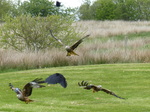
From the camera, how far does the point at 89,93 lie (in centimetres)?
1148

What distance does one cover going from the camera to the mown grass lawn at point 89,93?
924 cm

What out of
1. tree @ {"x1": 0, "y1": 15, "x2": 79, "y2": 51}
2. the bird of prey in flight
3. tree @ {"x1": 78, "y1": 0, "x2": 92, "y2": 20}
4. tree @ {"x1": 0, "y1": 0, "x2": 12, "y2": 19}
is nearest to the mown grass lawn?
the bird of prey in flight

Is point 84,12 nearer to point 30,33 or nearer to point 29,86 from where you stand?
point 30,33

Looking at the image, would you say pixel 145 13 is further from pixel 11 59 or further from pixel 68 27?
pixel 11 59

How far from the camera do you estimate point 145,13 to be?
4975cm

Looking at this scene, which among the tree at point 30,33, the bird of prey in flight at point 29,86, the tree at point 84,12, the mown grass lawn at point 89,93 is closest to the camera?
the bird of prey in flight at point 29,86

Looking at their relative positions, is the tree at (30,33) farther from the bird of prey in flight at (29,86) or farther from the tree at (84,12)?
the tree at (84,12)

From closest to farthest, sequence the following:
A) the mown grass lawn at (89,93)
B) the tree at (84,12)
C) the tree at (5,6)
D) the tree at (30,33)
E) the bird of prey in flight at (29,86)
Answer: the bird of prey in flight at (29,86), the mown grass lawn at (89,93), the tree at (30,33), the tree at (5,6), the tree at (84,12)

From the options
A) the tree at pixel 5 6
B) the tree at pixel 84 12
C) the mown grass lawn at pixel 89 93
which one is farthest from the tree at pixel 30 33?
the tree at pixel 84 12

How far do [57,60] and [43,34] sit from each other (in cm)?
260

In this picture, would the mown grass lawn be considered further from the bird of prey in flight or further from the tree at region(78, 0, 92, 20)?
the tree at region(78, 0, 92, 20)

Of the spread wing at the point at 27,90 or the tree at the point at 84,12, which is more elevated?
the tree at the point at 84,12

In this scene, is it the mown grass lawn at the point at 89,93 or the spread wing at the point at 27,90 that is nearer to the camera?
the spread wing at the point at 27,90

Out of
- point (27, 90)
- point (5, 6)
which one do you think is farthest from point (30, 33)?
point (5, 6)
